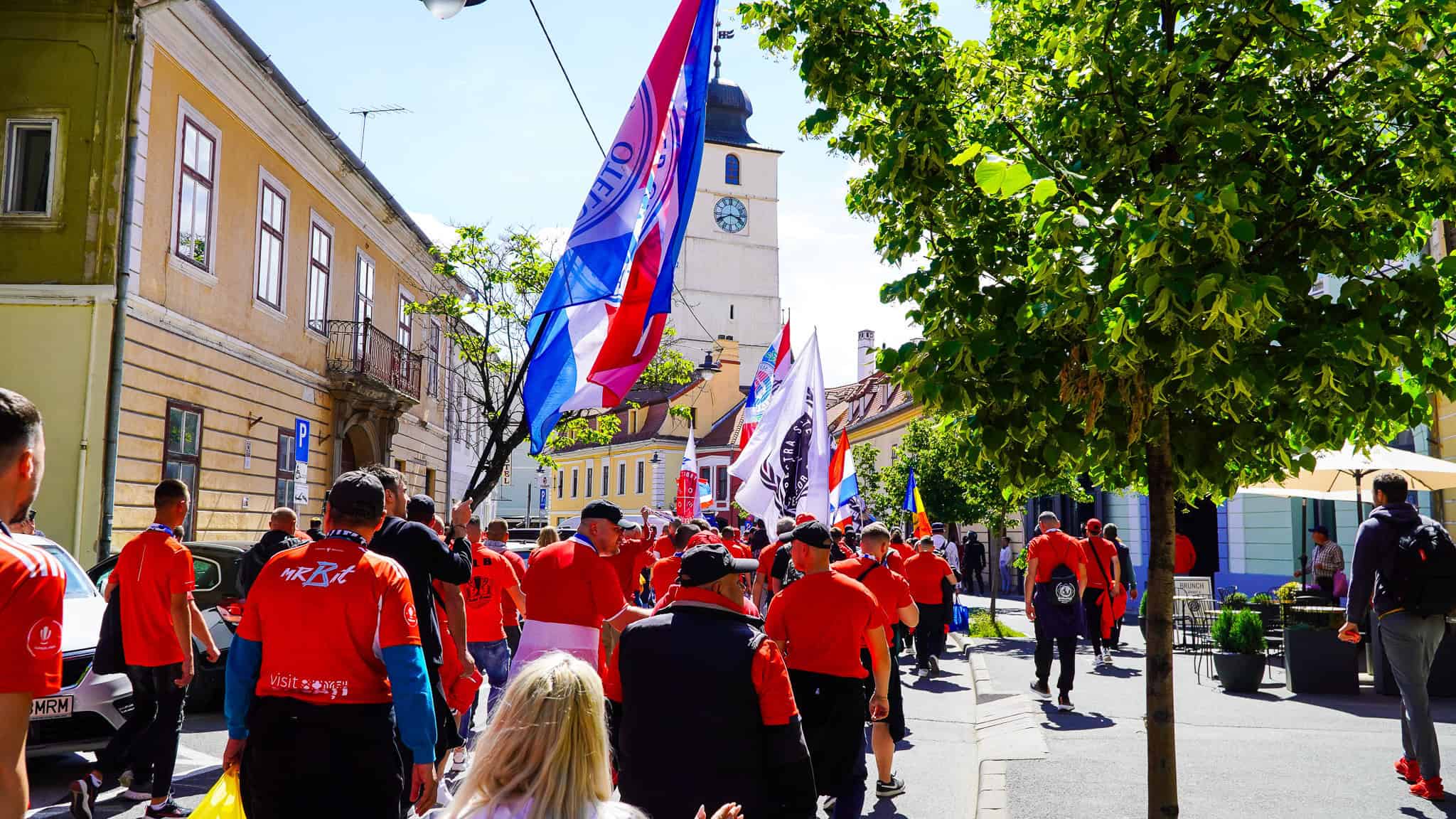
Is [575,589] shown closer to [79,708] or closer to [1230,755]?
[79,708]

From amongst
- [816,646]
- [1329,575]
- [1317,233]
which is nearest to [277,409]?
[816,646]

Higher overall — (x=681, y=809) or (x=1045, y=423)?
(x=1045, y=423)

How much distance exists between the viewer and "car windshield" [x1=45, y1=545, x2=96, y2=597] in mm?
8750

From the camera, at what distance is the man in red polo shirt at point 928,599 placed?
13.3 metres

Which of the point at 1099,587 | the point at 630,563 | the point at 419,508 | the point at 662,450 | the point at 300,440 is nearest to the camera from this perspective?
the point at 419,508

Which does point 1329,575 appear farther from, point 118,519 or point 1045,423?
point 118,519

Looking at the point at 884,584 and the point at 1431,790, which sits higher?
the point at 884,584

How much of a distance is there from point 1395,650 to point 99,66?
15.1 meters

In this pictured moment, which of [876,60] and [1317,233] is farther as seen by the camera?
[876,60]

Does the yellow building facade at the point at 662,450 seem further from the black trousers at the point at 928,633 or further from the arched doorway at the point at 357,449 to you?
the black trousers at the point at 928,633

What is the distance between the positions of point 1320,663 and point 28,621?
38.4ft

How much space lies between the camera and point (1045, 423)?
4.34m

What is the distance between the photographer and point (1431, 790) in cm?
667

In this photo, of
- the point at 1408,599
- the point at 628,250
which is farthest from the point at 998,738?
the point at 628,250
